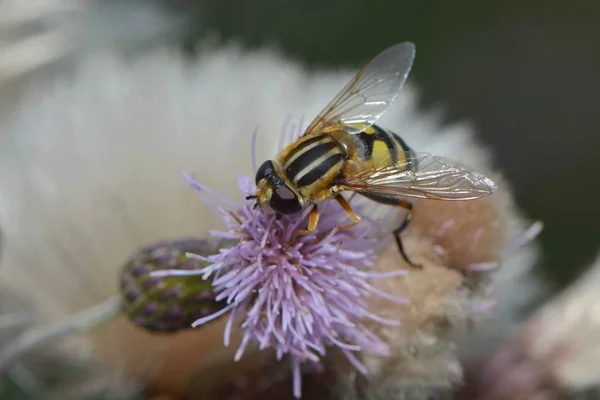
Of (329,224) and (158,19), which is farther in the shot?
(158,19)

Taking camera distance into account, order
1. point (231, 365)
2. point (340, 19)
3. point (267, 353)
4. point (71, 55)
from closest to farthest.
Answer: point (267, 353) → point (231, 365) → point (71, 55) → point (340, 19)

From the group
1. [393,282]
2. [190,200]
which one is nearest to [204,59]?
[190,200]

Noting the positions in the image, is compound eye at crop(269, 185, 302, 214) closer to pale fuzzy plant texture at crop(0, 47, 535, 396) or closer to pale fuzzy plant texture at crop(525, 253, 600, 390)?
pale fuzzy plant texture at crop(0, 47, 535, 396)

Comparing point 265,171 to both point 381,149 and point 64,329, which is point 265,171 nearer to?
point 381,149

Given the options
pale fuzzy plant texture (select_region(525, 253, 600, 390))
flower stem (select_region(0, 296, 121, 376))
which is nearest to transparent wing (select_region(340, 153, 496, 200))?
flower stem (select_region(0, 296, 121, 376))

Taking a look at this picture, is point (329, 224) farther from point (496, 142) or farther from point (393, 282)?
point (496, 142)

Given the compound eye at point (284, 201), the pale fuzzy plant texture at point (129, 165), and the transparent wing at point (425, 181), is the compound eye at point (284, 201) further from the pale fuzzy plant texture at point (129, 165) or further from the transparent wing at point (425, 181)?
the pale fuzzy plant texture at point (129, 165)

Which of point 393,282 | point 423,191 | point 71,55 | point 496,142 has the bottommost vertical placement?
point 496,142

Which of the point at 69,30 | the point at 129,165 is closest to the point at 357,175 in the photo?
the point at 129,165

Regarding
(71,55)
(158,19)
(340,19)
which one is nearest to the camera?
(71,55)
